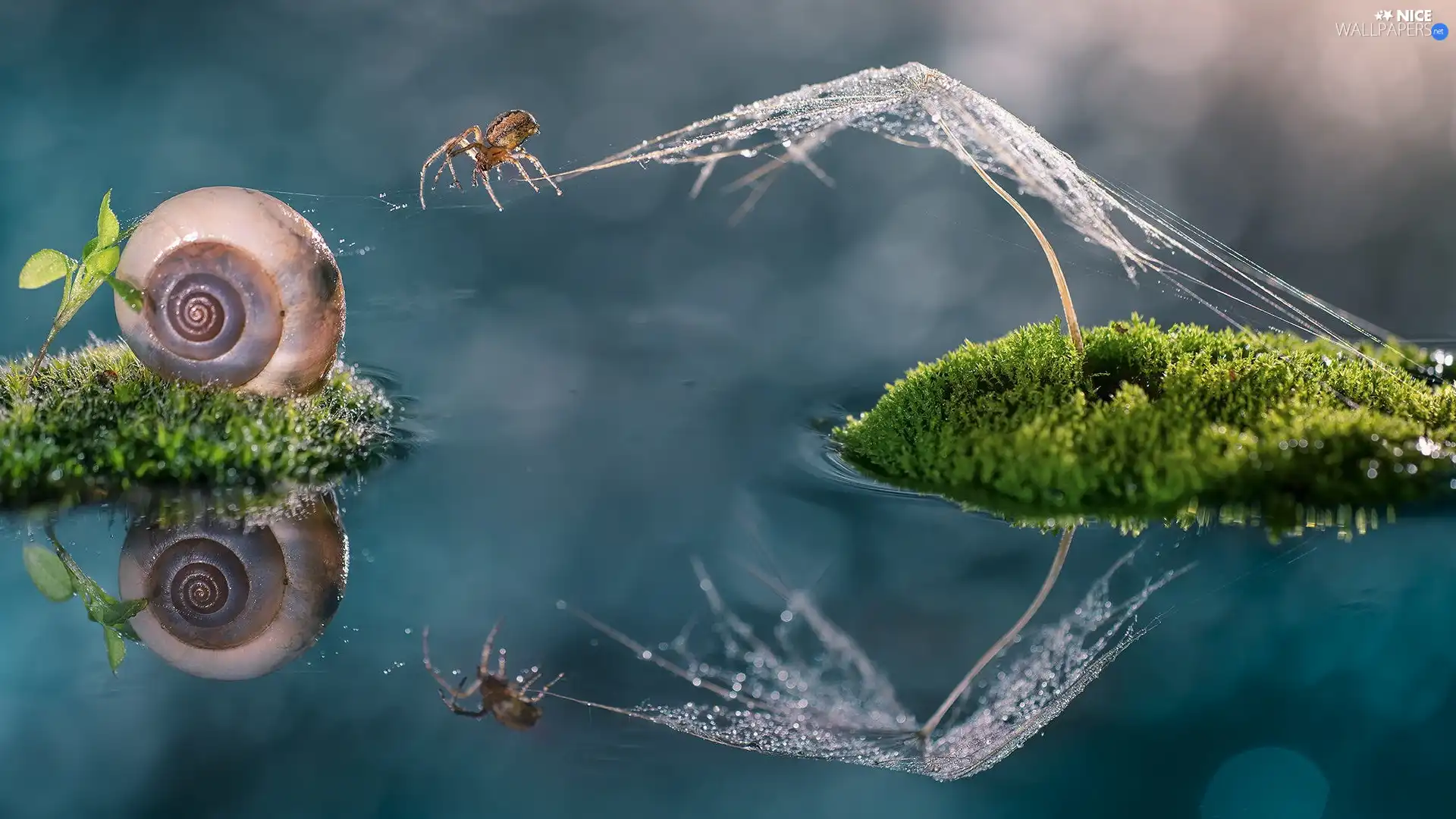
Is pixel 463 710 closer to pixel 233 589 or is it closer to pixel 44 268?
pixel 233 589

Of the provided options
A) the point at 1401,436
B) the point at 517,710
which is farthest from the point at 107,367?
the point at 1401,436

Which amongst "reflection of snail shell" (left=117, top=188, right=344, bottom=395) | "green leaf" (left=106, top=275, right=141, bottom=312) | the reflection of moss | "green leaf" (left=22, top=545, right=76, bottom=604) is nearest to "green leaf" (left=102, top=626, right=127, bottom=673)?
"green leaf" (left=22, top=545, right=76, bottom=604)

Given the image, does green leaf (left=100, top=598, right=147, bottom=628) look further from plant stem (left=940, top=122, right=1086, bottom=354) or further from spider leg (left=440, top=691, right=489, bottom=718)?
plant stem (left=940, top=122, right=1086, bottom=354)

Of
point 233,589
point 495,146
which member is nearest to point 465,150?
point 495,146

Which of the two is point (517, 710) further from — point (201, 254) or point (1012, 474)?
point (201, 254)

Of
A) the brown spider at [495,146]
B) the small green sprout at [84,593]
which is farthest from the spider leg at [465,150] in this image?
the small green sprout at [84,593]
